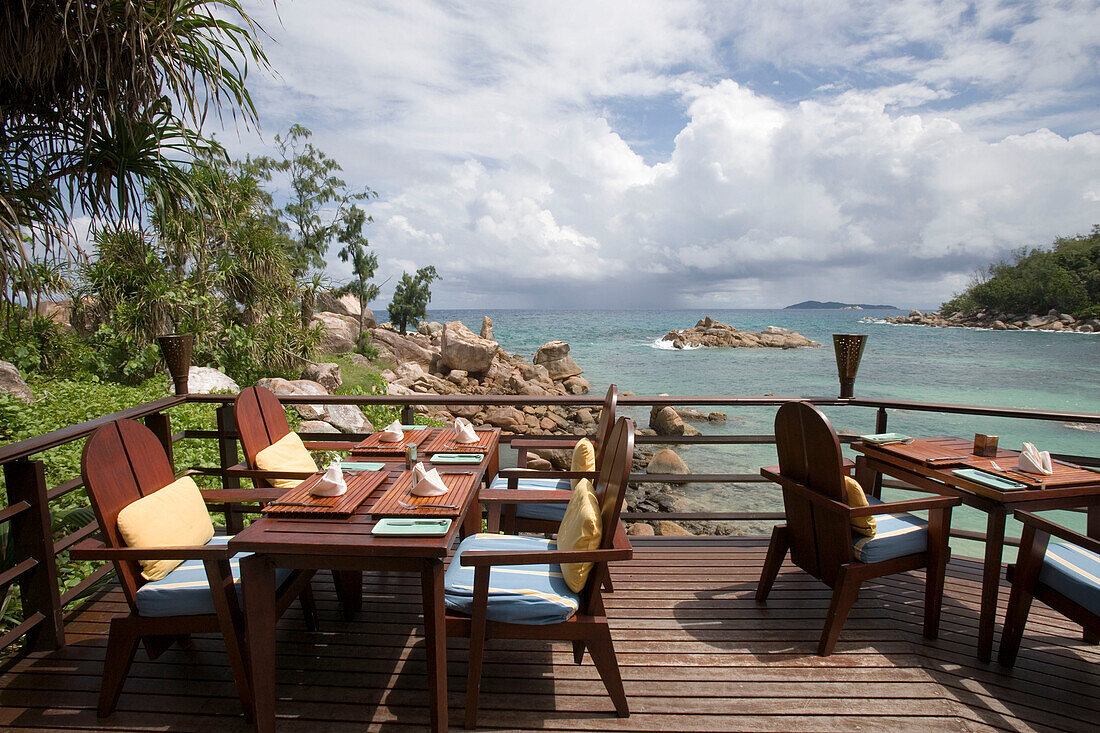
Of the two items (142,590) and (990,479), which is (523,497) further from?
(990,479)

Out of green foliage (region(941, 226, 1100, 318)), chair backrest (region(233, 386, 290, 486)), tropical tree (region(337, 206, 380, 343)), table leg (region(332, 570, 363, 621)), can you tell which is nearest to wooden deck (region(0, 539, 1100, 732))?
table leg (region(332, 570, 363, 621))

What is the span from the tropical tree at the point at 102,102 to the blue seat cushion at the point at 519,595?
A: 2958 millimetres

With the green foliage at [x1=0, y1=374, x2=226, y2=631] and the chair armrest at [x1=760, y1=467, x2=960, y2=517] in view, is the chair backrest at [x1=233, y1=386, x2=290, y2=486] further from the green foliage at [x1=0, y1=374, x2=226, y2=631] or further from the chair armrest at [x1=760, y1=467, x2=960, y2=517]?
the chair armrest at [x1=760, y1=467, x2=960, y2=517]

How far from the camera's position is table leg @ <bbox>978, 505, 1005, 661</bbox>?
226cm

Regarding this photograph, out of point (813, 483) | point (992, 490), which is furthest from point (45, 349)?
point (992, 490)

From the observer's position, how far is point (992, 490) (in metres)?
2.23

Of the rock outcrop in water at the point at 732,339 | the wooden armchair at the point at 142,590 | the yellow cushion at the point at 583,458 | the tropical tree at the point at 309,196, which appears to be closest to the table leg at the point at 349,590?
the wooden armchair at the point at 142,590

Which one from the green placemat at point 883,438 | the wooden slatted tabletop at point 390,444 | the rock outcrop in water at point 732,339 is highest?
the green placemat at point 883,438

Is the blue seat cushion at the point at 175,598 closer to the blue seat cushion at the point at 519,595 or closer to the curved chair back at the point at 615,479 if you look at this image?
the blue seat cushion at the point at 519,595

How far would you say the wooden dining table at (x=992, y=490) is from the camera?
225cm

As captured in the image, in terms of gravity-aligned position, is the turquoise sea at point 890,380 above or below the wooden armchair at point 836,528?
below

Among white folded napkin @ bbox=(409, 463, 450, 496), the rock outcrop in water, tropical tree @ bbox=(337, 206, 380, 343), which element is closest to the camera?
white folded napkin @ bbox=(409, 463, 450, 496)

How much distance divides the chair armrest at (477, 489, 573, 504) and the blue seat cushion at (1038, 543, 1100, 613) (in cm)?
188

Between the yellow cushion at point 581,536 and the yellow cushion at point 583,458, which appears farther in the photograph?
the yellow cushion at point 583,458
